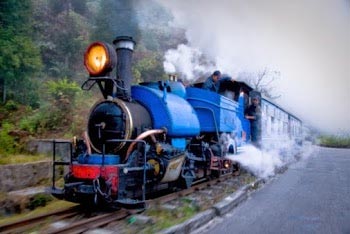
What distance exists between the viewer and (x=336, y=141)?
35875mm

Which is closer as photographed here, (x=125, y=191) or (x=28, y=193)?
(x=125, y=191)

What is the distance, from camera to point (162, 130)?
7.01 metres

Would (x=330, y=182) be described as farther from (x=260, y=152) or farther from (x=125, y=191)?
(x=125, y=191)

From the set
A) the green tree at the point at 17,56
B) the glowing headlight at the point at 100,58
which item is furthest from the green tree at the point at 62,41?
the glowing headlight at the point at 100,58

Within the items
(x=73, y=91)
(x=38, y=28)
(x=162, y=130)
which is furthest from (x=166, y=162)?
(x=38, y=28)

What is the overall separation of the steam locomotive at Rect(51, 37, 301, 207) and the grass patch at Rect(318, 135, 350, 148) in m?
31.2

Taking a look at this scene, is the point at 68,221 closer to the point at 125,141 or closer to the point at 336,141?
the point at 125,141

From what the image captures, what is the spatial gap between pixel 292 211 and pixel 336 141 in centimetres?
3264

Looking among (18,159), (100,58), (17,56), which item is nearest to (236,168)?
(18,159)

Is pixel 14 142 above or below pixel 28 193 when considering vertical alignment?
above

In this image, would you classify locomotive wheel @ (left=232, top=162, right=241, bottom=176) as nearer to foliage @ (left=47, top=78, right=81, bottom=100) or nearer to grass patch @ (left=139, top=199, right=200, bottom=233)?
grass patch @ (left=139, top=199, right=200, bottom=233)

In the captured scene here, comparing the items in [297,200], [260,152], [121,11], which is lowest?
[297,200]

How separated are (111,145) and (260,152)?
318 inches

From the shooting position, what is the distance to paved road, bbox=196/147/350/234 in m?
5.41
